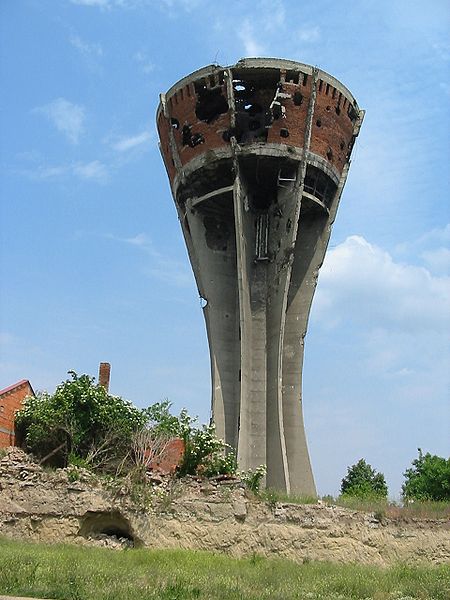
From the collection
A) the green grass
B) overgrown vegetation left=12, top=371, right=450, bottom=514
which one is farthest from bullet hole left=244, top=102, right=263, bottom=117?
the green grass

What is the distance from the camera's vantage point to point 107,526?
13.1 meters

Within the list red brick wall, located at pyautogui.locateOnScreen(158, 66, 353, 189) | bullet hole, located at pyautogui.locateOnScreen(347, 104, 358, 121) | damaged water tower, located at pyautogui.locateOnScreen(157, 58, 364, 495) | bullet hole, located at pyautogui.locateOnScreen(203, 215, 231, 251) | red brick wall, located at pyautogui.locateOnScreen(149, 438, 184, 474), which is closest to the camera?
red brick wall, located at pyautogui.locateOnScreen(149, 438, 184, 474)

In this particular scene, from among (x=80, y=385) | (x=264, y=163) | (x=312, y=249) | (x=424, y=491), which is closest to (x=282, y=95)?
(x=264, y=163)

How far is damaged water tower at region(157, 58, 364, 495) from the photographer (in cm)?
2253

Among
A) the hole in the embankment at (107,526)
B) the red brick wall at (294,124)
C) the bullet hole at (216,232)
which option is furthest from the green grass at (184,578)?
the red brick wall at (294,124)

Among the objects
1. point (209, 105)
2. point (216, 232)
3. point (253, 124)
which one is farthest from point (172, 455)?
point (209, 105)

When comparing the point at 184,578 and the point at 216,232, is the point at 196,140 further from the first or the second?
the point at 184,578

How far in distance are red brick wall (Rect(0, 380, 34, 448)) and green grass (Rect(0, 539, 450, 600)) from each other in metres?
6.33

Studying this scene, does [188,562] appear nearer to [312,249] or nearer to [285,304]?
[285,304]

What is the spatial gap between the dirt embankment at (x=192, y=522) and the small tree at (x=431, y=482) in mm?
19851

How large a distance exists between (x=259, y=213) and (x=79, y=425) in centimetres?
1166

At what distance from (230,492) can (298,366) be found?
33.3 feet

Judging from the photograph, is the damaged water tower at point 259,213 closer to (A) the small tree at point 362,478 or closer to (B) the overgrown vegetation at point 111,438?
(B) the overgrown vegetation at point 111,438

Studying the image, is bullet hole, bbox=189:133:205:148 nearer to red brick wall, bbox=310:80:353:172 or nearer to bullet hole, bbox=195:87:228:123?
bullet hole, bbox=195:87:228:123
